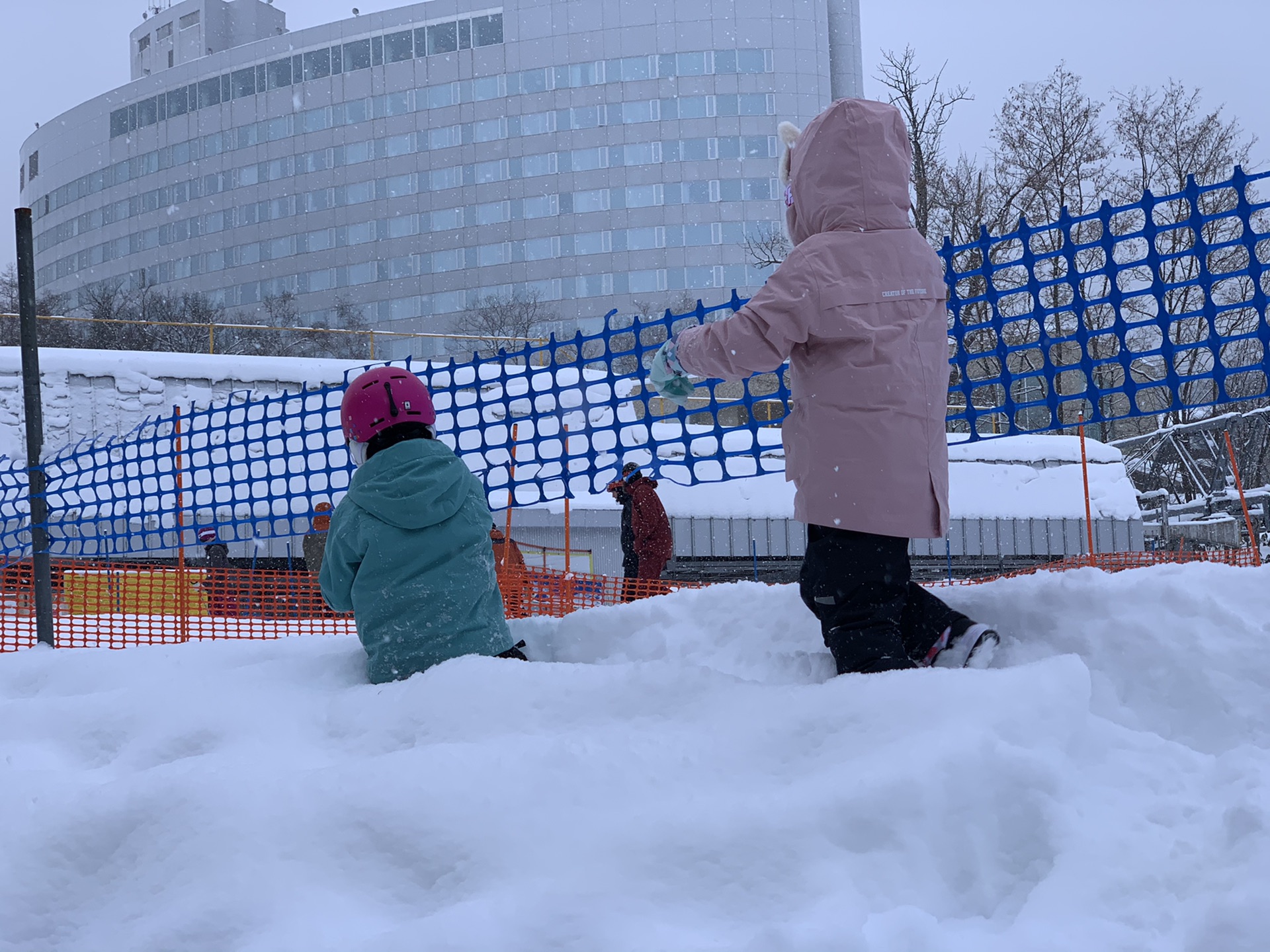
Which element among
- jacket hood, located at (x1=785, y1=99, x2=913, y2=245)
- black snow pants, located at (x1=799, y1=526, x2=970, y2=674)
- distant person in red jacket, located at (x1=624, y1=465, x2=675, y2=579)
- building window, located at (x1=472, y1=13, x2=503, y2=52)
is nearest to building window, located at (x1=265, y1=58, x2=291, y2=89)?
building window, located at (x1=472, y1=13, x2=503, y2=52)

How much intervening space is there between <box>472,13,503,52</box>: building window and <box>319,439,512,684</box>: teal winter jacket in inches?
2158

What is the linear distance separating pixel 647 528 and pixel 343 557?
5.86 meters

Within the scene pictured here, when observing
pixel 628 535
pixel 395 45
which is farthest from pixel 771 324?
pixel 395 45

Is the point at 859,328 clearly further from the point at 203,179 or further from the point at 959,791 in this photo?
the point at 203,179

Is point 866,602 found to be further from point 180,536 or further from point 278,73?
point 278,73

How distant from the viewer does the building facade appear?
50.6m

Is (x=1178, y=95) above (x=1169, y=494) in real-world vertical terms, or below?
above

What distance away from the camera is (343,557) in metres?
3.17

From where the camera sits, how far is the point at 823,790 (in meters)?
1.70

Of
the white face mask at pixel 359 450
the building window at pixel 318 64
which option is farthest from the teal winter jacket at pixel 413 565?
the building window at pixel 318 64

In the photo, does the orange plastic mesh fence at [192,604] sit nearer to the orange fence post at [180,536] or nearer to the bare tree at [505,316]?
the orange fence post at [180,536]

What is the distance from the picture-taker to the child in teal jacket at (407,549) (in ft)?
10.0

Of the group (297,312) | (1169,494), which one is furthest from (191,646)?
(297,312)

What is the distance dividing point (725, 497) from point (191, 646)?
10174mm
